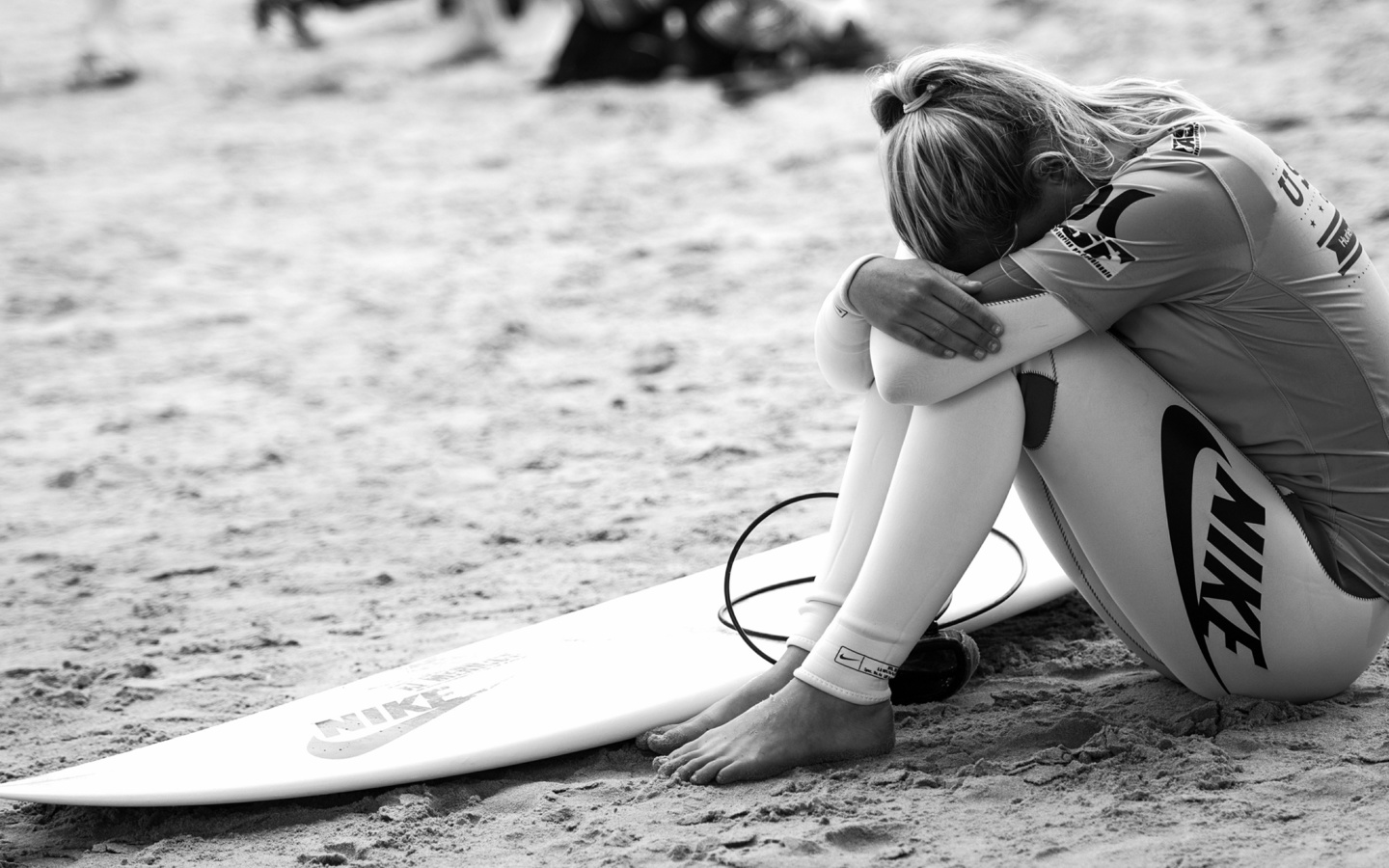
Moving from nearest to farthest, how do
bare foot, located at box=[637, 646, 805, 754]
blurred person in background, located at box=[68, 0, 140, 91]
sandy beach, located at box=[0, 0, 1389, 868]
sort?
1. sandy beach, located at box=[0, 0, 1389, 868]
2. bare foot, located at box=[637, 646, 805, 754]
3. blurred person in background, located at box=[68, 0, 140, 91]

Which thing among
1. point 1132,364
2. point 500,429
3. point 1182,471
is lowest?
point 500,429

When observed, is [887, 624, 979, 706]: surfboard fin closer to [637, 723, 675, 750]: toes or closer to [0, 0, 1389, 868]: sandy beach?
[0, 0, 1389, 868]: sandy beach

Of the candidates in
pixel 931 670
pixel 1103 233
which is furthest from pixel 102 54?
pixel 1103 233

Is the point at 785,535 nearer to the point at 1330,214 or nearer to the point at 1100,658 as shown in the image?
the point at 1100,658

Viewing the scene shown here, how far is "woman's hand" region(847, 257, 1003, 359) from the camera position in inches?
59.7

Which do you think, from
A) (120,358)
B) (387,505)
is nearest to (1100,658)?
(387,505)

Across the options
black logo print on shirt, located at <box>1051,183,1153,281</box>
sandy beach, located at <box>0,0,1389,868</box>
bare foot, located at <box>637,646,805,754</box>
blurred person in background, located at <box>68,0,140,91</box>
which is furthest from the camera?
blurred person in background, located at <box>68,0,140,91</box>

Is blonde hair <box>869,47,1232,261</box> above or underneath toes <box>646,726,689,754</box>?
above

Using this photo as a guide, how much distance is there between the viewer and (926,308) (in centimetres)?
157

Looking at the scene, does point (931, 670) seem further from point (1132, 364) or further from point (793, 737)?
point (1132, 364)

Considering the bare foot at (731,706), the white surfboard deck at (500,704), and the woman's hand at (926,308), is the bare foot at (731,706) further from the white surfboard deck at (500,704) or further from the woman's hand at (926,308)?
the woman's hand at (926,308)

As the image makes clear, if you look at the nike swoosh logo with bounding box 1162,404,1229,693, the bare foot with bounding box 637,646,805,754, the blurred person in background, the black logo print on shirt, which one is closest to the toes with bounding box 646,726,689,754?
the bare foot with bounding box 637,646,805,754

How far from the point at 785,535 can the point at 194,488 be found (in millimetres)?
1506

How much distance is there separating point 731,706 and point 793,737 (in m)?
0.16
